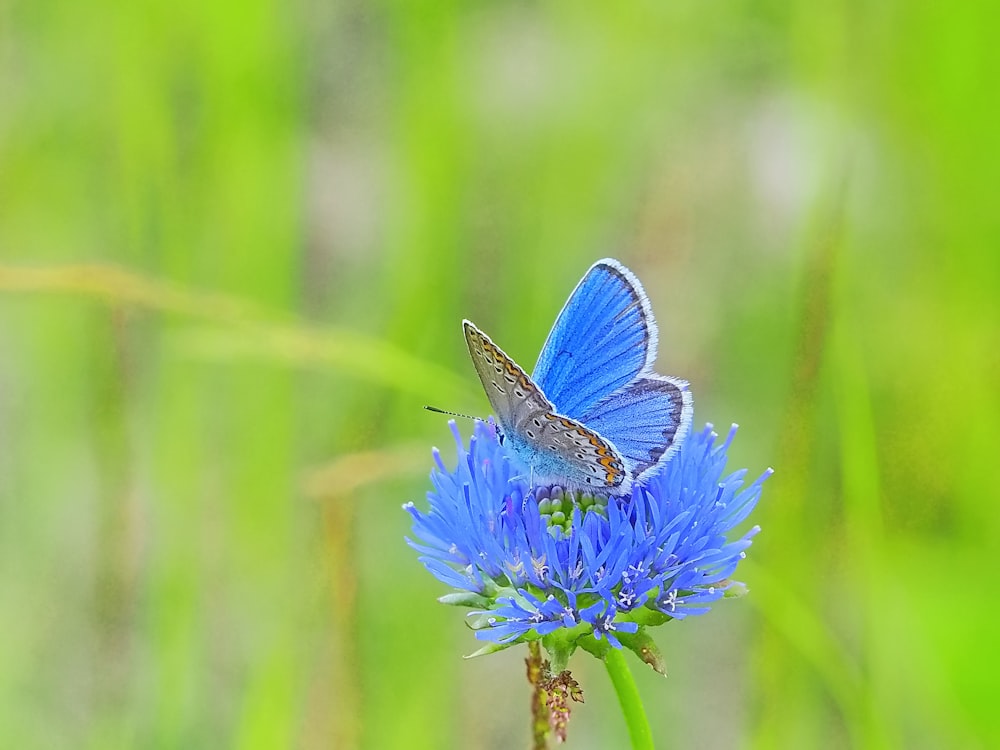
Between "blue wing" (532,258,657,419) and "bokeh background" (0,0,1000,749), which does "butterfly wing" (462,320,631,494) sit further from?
"bokeh background" (0,0,1000,749)

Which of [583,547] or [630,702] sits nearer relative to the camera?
[630,702]

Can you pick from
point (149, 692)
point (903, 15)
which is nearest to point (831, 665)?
point (149, 692)

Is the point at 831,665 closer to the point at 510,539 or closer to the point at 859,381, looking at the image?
A: the point at 859,381

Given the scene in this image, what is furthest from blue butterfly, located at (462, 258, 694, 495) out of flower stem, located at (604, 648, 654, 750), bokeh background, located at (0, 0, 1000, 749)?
bokeh background, located at (0, 0, 1000, 749)

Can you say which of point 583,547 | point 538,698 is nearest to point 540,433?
point 583,547

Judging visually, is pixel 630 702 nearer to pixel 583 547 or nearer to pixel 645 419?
pixel 583 547

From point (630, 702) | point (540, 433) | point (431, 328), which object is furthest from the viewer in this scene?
point (431, 328)
